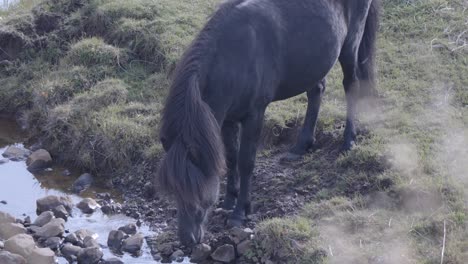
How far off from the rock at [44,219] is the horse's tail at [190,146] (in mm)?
1487

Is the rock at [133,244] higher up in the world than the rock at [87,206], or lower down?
higher up

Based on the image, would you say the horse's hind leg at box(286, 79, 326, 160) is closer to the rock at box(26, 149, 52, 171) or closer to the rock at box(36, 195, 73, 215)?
the rock at box(36, 195, 73, 215)

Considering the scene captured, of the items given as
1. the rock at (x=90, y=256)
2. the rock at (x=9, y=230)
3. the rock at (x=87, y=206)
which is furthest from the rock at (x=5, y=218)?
the rock at (x=90, y=256)

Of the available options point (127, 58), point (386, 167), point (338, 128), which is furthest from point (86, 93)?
point (386, 167)

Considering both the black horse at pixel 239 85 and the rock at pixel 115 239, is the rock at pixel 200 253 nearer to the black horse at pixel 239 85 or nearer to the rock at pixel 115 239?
the black horse at pixel 239 85

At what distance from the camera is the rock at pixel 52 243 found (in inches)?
252

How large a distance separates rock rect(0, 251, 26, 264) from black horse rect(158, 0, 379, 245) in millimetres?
1202

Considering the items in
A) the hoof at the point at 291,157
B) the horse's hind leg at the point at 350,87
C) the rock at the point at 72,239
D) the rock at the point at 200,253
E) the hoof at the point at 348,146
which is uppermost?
the horse's hind leg at the point at 350,87

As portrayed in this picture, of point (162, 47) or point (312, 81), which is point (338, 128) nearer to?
point (312, 81)

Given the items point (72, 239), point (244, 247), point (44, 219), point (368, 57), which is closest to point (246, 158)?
point (244, 247)

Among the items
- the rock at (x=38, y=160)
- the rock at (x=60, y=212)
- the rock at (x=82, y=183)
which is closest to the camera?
the rock at (x=60, y=212)

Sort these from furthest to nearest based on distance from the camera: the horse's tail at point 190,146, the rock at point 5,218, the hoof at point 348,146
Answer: the hoof at point 348,146, the rock at point 5,218, the horse's tail at point 190,146

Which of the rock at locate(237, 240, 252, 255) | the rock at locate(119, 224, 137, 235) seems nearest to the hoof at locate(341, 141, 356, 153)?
the rock at locate(237, 240, 252, 255)

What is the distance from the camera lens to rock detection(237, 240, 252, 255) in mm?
6082
